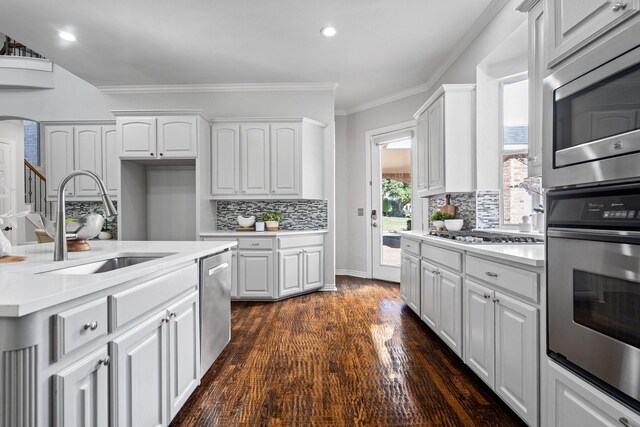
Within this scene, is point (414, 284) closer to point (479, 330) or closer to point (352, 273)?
point (479, 330)

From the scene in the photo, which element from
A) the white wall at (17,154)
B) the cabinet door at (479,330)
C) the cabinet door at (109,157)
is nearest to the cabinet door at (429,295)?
the cabinet door at (479,330)

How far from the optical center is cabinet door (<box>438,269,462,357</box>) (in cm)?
229

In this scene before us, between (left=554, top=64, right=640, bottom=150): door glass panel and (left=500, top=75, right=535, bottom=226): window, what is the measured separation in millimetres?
1937

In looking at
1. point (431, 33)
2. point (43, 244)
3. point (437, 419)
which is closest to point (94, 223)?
point (43, 244)

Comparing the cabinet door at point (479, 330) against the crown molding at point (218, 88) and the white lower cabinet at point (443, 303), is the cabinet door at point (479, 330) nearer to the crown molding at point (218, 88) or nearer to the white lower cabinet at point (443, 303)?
the white lower cabinet at point (443, 303)

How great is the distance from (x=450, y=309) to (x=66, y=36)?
4487 mm

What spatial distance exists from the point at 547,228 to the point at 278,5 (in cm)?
280

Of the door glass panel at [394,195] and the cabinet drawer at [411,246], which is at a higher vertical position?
the door glass panel at [394,195]

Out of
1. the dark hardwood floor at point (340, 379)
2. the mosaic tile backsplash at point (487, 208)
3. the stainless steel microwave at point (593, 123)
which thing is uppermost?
the stainless steel microwave at point (593, 123)

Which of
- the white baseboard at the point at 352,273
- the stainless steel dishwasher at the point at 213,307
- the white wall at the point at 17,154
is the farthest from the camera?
the white wall at the point at 17,154

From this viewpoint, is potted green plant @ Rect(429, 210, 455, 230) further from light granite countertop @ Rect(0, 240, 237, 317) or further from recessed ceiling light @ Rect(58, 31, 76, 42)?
recessed ceiling light @ Rect(58, 31, 76, 42)

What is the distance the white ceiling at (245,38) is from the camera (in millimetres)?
3008

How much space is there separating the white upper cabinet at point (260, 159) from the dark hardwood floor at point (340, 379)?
1.69 meters

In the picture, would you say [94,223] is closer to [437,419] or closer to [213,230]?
[437,419]
